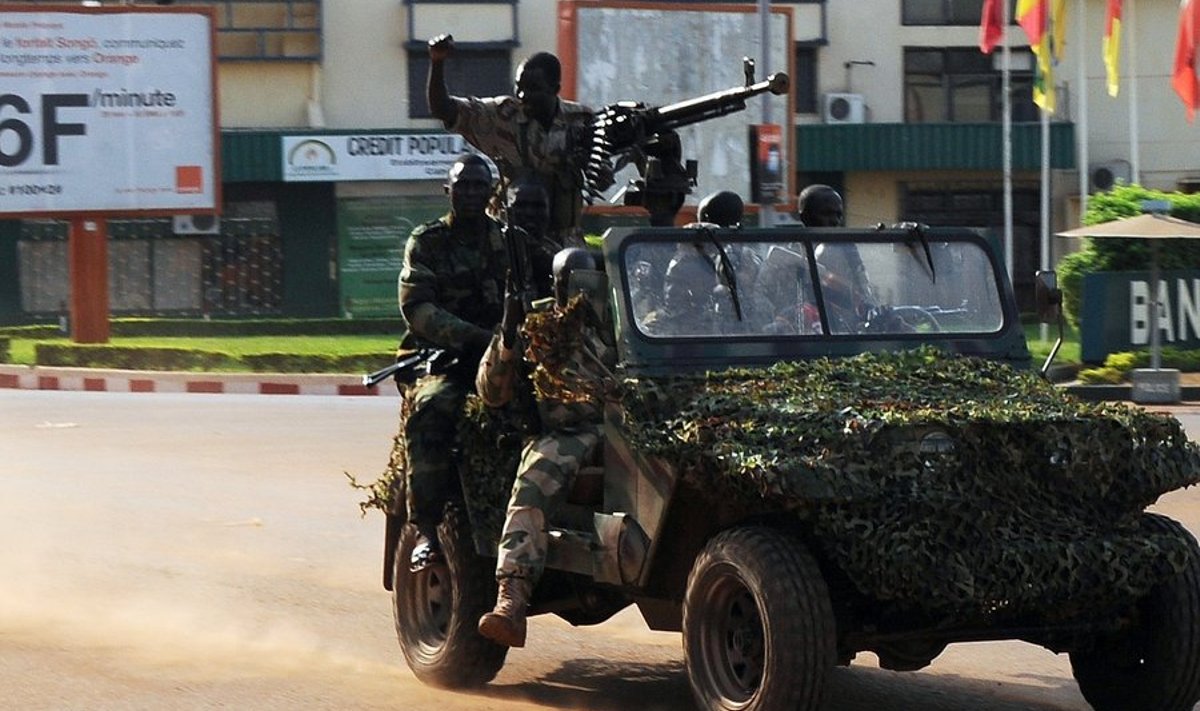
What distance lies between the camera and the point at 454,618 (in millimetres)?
7570

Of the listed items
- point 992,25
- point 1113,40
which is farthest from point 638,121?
point 992,25

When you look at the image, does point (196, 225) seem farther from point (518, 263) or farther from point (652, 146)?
point (518, 263)

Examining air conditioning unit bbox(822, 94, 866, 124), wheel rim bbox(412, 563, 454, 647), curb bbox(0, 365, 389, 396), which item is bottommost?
curb bbox(0, 365, 389, 396)

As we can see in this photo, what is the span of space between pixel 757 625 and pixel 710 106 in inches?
101

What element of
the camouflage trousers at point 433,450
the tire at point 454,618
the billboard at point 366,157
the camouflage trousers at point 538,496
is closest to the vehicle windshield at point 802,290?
the camouflage trousers at point 538,496

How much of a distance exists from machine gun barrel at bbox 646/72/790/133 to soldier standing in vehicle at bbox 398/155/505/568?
802 mm

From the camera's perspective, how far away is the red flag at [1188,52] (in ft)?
97.2

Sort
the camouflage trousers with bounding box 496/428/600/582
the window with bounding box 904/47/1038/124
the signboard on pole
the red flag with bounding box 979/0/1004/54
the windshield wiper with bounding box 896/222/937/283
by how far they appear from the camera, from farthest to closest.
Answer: the window with bounding box 904/47/1038/124, the red flag with bounding box 979/0/1004/54, the signboard on pole, the windshield wiper with bounding box 896/222/937/283, the camouflage trousers with bounding box 496/428/600/582

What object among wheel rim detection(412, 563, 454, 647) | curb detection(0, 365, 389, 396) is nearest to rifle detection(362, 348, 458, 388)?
wheel rim detection(412, 563, 454, 647)

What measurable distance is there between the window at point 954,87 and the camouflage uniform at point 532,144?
3576 centimetres

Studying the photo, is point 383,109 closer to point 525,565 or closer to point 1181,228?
point 1181,228

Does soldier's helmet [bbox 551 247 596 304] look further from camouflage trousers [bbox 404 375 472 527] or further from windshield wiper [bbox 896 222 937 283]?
windshield wiper [bbox 896 222 937 283]

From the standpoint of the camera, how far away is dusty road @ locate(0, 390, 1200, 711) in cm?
759

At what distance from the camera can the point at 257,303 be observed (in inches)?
1705
